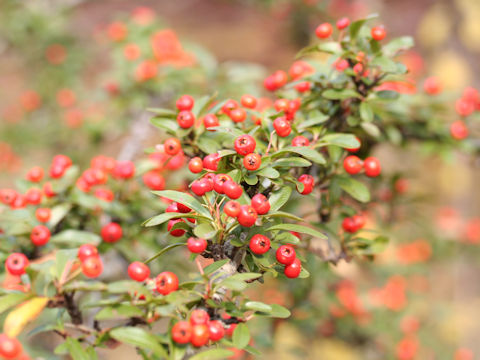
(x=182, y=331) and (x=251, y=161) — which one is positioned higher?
(x=251, y=161)

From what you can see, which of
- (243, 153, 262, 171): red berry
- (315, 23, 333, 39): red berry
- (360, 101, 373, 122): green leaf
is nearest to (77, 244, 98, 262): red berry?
(243, 153, 262, 171): red berry

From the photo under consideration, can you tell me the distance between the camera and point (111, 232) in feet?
5.38

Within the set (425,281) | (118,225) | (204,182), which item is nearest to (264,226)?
(204,182)

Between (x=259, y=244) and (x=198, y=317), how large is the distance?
0.72ft

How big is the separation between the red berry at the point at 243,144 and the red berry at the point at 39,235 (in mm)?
779

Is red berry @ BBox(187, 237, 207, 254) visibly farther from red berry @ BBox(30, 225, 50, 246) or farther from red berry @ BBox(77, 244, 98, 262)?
red berry @ BBox(30, 225, 50, 246)

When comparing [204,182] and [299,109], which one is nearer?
[204,182]

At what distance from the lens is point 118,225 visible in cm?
171

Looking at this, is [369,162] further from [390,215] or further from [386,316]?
[386,316]

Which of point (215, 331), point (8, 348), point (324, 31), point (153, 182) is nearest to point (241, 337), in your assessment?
point (215, 331)

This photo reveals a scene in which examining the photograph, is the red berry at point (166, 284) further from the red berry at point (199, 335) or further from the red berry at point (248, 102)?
the red berry at point (248, 102)

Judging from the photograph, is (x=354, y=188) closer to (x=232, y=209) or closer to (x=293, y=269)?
(x=293, y=269)

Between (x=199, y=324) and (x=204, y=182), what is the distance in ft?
1.10

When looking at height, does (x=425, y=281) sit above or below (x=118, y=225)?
below
